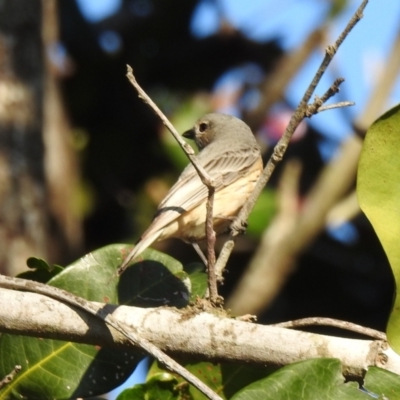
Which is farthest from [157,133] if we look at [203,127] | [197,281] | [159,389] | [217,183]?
[159,389]

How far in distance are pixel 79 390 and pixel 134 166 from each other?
4243 mm

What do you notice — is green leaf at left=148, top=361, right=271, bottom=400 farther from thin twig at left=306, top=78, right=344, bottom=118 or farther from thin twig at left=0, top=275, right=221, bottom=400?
thin twig at left=306, top=78, right=344, bottom=118

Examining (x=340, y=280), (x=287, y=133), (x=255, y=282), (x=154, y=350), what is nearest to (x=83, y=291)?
(x=154, y=350)

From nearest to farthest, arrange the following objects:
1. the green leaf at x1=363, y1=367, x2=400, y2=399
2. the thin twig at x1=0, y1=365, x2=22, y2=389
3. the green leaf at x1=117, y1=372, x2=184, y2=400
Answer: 1. the green leaf at x1=363, y1=367, x2=400, y2=399
2. the green leaf at x1=117, y1=372, x2=184, y2=400
3. the thin twig at x1=0, y1=365, x2=22, y2=389

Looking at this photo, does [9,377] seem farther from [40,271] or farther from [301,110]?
[301,110]

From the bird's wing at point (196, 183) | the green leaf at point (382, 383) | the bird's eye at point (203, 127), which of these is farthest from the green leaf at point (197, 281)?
the bird's eye at point (203, 127)

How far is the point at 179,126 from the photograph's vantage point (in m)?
6.05

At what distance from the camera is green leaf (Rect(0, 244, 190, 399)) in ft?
7.43

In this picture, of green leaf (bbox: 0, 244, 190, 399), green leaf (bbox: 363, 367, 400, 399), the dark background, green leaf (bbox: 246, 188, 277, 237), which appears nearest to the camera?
green leaf (bbox: 363, 367, 400, 399)

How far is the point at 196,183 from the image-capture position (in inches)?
159

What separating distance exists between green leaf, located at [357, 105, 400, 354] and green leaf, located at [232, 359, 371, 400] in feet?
0.92

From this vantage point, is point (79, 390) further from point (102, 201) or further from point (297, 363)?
point (102, 201)

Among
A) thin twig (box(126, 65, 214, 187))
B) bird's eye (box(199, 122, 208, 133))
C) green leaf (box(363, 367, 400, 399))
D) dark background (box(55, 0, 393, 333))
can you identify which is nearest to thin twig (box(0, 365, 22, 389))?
thin twig (box(126, 65, 214, 187))

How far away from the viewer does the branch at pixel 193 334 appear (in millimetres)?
1816
